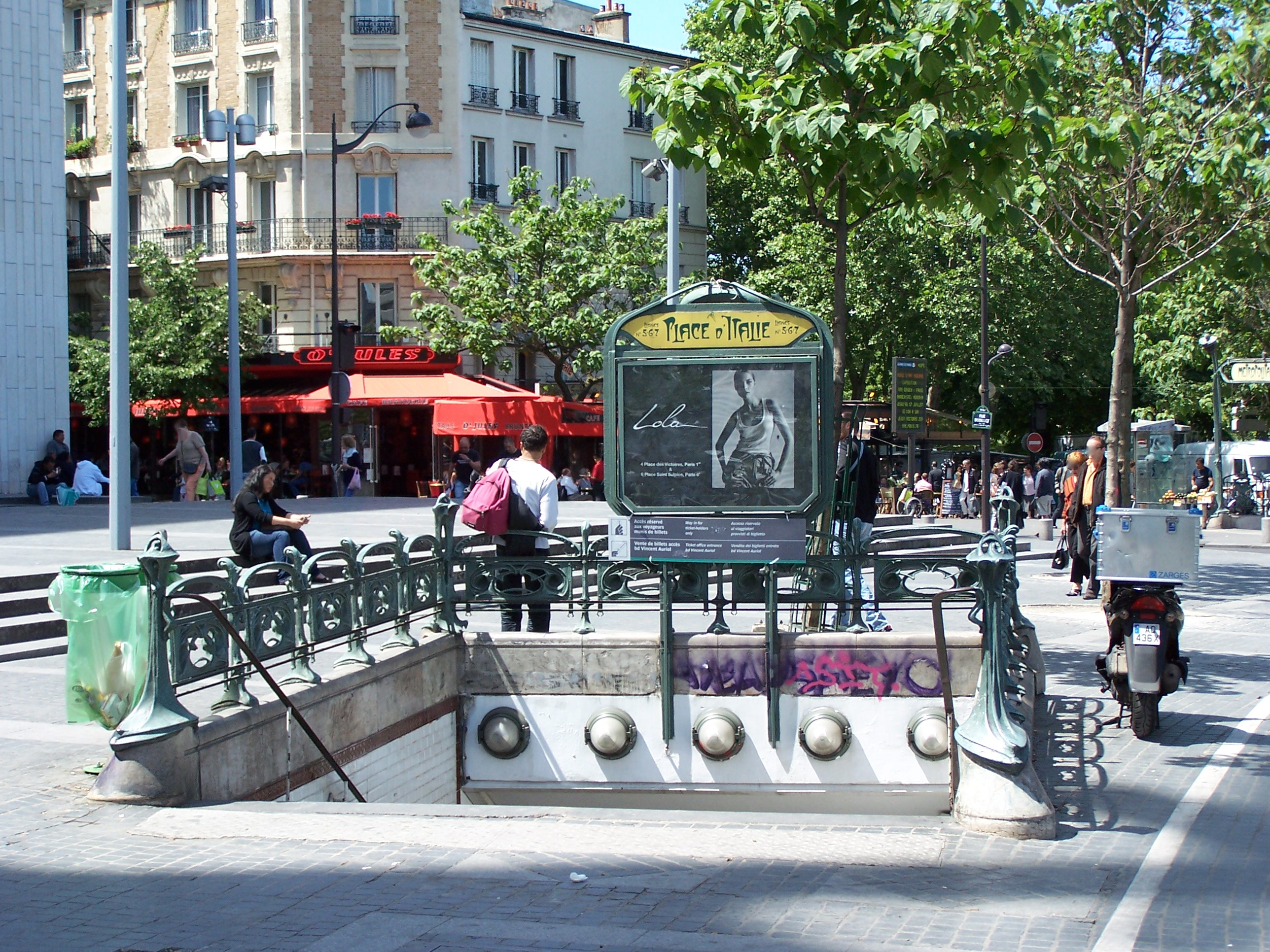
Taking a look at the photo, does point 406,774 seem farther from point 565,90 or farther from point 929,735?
point 565,90

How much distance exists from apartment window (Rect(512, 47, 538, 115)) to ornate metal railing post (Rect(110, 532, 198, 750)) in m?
36.3

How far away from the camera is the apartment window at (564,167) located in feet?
138

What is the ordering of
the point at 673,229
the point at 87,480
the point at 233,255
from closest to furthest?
1. the point at 673,229
2. the point at 87,480
3. the point at 233,255

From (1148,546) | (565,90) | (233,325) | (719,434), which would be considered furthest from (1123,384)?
(565,90)

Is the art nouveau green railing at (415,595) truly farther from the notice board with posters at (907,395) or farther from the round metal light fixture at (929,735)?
the notice board with posters at (907,395)

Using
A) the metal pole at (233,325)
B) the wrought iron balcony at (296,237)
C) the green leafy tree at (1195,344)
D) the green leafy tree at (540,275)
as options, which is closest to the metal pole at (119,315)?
the metal pole at (233,325)

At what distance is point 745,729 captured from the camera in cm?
A: 914

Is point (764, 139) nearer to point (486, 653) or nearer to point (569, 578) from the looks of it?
point (569, 578)

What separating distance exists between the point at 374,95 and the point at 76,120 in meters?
10.4

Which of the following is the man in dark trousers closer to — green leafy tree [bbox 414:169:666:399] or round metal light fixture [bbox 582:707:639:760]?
round metal light fixture [bbox 582:707:639:760]

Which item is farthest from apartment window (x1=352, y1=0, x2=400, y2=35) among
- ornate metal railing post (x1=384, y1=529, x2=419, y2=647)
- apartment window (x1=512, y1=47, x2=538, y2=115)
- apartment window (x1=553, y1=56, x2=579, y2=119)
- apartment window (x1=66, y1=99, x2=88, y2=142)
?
ornate metal railing post (x1=384, y1=529, x2=419, y2=647)

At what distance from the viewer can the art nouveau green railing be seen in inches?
250

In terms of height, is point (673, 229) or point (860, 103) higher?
point (673, 229)

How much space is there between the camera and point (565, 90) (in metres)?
42.0
